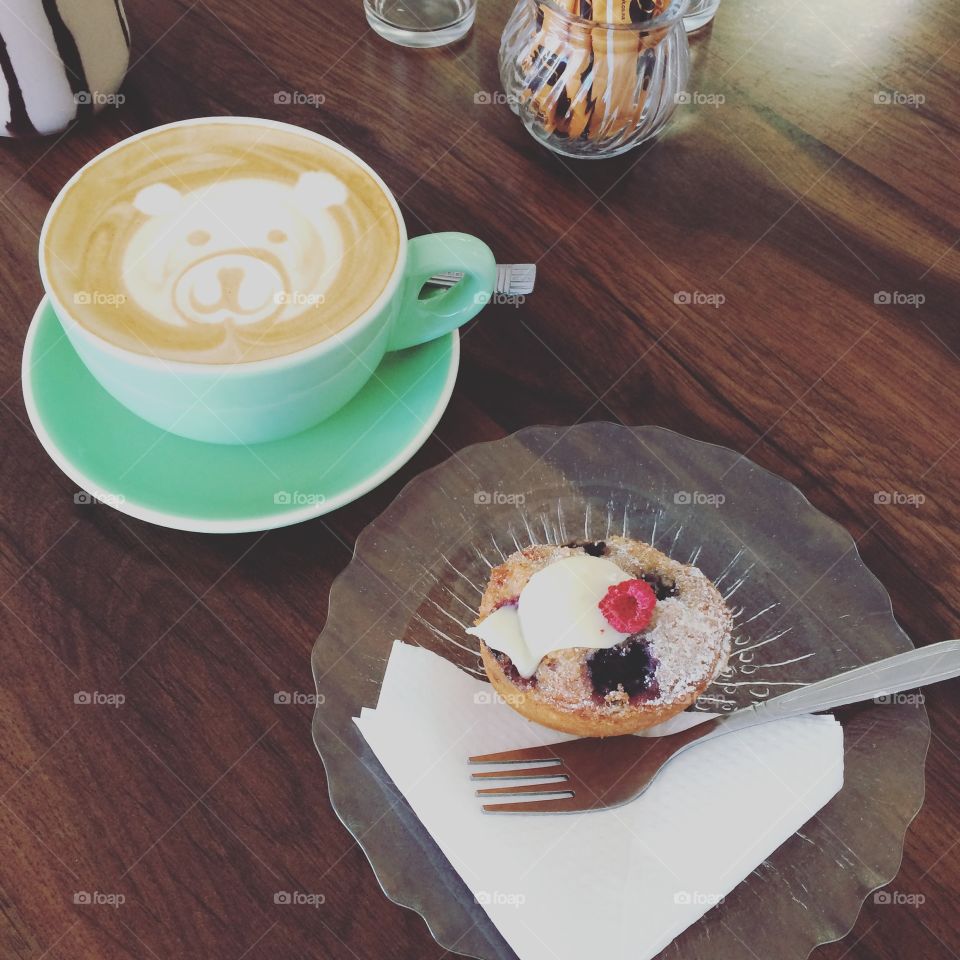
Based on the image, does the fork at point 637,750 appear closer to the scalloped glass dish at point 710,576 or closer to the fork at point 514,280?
the scalloped glass dish at point 710,576

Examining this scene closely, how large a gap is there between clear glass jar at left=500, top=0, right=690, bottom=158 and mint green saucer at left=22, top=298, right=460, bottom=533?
0.36 m

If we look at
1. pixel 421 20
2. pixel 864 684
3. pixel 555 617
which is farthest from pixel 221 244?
pixel 864 684

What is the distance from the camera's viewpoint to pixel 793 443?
1066 millimetres

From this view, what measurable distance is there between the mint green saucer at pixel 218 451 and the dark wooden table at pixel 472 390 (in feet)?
0.19

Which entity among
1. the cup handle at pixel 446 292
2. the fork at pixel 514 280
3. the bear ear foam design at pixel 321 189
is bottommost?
the fork at pixel 514 280

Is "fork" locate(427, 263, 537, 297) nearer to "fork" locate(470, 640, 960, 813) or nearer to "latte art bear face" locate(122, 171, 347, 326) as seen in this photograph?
"latte art bear face" locate(122, 171, 347, 326)

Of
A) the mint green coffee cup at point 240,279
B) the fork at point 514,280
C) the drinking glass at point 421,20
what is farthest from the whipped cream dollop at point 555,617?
the drinking glass at point 421,20

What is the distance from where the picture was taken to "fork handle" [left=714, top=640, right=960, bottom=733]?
0.85 meters

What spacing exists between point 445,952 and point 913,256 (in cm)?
92

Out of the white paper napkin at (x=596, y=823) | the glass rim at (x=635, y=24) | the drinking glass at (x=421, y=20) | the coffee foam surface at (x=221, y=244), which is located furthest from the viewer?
the drinking glass at (x=421, y=20)

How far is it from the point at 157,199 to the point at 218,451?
24 centimetres

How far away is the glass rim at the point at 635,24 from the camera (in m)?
1.07

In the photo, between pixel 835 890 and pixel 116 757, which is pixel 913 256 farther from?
pixel 116 757

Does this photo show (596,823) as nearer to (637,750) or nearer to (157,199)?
(637,750)
